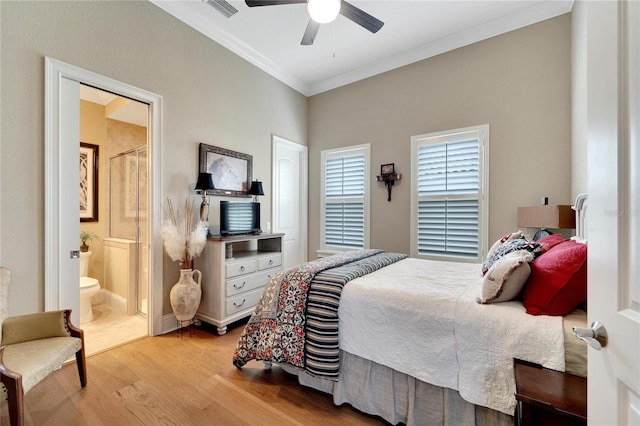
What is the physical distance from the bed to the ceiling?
102 inches

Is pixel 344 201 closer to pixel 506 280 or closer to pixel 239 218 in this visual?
pixel 239 218

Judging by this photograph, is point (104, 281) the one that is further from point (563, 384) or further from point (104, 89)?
point (563, 384)

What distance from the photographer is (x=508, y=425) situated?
1272 millimetres

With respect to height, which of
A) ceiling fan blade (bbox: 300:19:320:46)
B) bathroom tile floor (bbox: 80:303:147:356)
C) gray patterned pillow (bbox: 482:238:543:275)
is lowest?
bathroom tile floor (bbox: 80:303:147:356)

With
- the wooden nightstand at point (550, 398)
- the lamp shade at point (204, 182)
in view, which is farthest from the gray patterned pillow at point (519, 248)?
the lamp shade at point (204, 182)

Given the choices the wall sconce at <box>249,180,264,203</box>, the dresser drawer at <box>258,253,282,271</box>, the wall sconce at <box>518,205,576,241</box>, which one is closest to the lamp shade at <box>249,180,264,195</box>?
the wall sconce at <box>249,180,264,203</box>

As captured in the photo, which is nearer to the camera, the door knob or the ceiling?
the door knob

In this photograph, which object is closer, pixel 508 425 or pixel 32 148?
pixel 508 425

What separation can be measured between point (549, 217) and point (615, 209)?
2179 mm

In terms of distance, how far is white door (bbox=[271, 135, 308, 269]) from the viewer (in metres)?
4.16

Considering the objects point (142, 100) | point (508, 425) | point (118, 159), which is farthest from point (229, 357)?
point (118, 159)

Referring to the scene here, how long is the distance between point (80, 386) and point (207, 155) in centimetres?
228

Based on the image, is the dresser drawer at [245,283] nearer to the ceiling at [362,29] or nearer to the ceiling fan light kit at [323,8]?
the ceiling fan light kit at [323,8]

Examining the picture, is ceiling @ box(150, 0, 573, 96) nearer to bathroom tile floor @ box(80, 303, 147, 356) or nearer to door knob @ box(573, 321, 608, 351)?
door knob @ box(573, 321, 608, 351)
